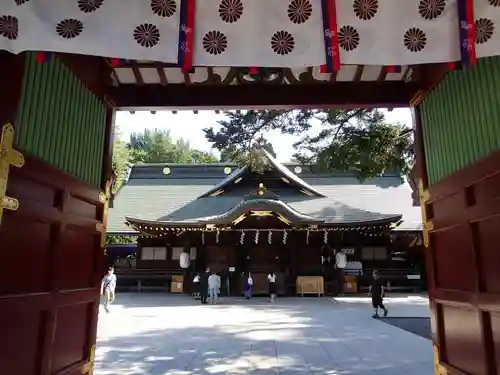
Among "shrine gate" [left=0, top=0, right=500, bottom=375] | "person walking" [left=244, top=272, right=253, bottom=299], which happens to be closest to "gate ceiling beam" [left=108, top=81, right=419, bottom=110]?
"shrine gate" [left=0, top=0, right=500, bottom=375]

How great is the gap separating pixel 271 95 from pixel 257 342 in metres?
5.36

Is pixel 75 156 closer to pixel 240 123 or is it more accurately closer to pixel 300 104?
pixel 300 104

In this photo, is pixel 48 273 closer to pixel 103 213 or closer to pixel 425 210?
pixel 103 213

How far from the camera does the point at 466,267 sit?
268cm

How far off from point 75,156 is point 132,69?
986 millimetres

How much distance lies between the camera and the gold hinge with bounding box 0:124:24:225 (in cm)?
197

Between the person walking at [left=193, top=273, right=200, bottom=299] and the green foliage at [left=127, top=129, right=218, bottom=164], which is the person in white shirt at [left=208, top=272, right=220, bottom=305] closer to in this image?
the person walking at [left=193, top=273, right=200, bottom=299]

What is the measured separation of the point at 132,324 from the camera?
32.0 feet

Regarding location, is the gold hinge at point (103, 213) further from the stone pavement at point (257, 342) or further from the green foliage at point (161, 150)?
the green foliage at point (161, 150)

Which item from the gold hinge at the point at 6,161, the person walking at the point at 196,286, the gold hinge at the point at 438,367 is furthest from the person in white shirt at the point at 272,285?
the gold hinge at the point at 6,161

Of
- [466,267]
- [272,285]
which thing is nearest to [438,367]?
[466,267]

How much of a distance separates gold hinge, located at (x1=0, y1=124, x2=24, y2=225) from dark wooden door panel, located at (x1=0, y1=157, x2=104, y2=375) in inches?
2.5

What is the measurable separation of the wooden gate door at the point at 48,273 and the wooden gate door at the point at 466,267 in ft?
8.57

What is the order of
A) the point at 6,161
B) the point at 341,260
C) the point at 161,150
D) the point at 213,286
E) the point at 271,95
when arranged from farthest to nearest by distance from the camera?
1. the point at 161,150
2. the point at 341,260
3. the point at 213,286
4. the point at 271,95
5. the point at 6,161
